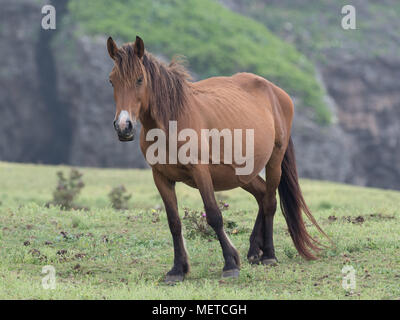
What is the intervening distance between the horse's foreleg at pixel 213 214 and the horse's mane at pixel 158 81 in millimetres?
699

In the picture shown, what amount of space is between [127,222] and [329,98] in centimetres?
2887

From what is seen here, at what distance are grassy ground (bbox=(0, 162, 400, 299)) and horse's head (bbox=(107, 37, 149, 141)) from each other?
1901mm

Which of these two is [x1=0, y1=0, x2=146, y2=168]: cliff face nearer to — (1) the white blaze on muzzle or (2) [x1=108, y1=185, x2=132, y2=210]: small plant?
(2) [x1=108, y1=185, x2=132, y2=210]: small plant

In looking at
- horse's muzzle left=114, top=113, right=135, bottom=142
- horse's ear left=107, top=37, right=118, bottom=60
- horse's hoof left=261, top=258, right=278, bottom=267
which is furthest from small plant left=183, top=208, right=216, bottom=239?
horse's ear left=107, top=37, right=118, bottom=60

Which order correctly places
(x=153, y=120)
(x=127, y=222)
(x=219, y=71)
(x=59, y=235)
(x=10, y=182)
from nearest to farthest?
(x=153, y=120)
(x=59, y=235)
(x=127, y=222)
(x=10, y=182)
(x=219, y=71)

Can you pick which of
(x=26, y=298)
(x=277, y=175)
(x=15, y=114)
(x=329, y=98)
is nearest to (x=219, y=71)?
(x=329, y=98)

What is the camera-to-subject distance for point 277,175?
9164 mm

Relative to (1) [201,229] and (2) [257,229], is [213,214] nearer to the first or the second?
(2) [257,229]

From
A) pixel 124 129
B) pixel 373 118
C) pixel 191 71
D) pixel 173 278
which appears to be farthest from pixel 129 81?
pixel 373 118

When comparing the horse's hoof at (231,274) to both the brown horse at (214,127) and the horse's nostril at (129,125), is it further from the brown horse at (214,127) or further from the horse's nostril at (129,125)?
the horse's nostril at (129,125)

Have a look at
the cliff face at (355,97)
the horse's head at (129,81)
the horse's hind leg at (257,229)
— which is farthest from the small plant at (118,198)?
the cliff face at (355,97)

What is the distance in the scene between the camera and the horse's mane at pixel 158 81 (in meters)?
7.08
